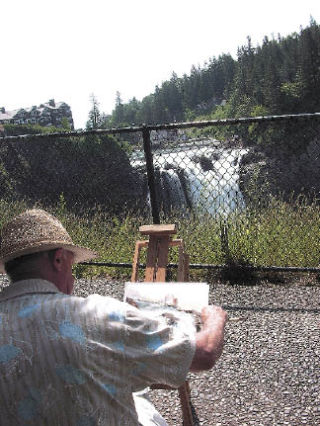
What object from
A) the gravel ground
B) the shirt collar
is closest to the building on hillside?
the gravel ground

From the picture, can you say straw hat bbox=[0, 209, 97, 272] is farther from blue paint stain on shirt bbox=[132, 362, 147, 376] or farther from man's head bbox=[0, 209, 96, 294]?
blue paint stain on shirt bbox=[132, 362, 147, 376]

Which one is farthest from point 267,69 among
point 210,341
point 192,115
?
point 210,341

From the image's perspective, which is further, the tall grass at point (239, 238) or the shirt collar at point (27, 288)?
the tall grass at point (239, 238)

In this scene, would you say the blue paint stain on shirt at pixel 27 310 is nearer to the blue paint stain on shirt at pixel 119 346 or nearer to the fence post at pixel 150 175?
the blue paint stain on shirt at pixel 119 346

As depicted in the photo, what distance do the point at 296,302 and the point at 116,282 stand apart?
203 centimetres

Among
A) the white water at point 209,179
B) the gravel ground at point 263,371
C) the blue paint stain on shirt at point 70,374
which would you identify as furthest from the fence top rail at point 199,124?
the blue paint stain on shirt at point 70,374

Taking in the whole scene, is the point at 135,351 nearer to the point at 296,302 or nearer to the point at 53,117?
the point at 296,302

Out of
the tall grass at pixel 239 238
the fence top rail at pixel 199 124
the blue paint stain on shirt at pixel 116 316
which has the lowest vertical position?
the tall grass at pixel 239 238

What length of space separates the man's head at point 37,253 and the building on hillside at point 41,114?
92.1m

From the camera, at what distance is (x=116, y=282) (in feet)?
17.6

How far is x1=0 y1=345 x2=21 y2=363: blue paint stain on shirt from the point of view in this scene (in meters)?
1.37

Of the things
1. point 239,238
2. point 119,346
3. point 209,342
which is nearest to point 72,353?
point 119,346

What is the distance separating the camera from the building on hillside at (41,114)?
92.1 metres

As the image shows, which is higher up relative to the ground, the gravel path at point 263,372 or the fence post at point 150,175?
the fence post at point 150,175
